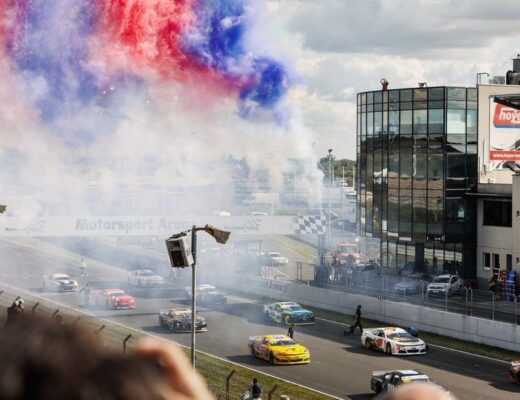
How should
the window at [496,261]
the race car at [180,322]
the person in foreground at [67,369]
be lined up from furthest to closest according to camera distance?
the window at [496,261]
the race car at [180,322]
the person in foreground at [67,369]

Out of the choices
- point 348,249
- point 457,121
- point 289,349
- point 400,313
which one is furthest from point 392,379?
point 348,249

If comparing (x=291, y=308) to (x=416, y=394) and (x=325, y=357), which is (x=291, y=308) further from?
(x=416, y=394)

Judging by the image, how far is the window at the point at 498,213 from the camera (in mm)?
55375

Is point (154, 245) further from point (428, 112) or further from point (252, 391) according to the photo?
point (252, 391)

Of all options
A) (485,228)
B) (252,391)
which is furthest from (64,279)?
(252,391)

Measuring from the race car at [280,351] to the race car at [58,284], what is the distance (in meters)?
23.0

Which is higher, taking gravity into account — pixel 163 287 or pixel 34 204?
pixel 34 204

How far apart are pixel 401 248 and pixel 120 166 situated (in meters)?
22.8

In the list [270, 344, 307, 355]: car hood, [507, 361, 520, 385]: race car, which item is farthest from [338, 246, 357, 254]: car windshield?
[507, 361, 520, 385]: race car

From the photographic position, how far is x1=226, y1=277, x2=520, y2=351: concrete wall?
38188mm

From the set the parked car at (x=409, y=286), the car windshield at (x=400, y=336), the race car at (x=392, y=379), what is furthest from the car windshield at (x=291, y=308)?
the race car at (x=392, y=379)

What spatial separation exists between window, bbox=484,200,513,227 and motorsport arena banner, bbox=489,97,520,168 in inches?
104

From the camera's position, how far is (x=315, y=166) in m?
74.9

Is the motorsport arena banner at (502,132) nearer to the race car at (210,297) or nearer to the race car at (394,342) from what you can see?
the race car at (210,297)
